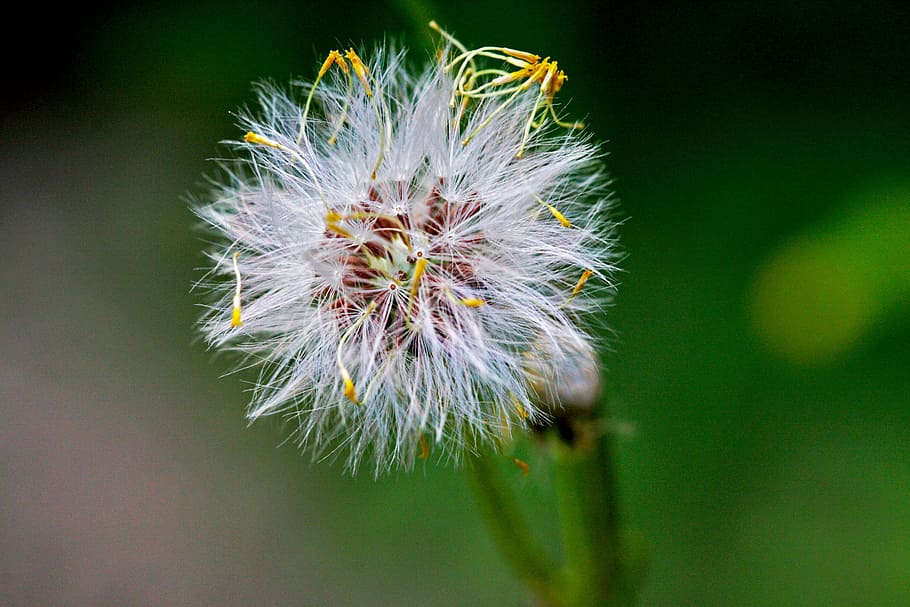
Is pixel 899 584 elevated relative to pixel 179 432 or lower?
lower

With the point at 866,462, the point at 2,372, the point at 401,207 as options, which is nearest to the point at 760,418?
the point at 866,462

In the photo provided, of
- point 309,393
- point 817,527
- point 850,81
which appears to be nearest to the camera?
A: point 309,393

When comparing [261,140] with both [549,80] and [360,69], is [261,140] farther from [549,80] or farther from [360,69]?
[549,80]

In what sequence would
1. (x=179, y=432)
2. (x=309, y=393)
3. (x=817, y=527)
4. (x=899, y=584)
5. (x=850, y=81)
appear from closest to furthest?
(x=309, y=393) < (x=899, y=584) < (x=817, y=527) < (x=850, y=81) < (x=179, y=432)

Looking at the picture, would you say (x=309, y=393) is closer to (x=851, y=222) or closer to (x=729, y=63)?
(x=851, y=222)

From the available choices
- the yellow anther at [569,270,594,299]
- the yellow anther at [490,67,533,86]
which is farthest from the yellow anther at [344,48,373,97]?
the yellow anther at [569,270,594,299]

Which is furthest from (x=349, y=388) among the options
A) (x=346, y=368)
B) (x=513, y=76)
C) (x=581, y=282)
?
(x=513, y=76)

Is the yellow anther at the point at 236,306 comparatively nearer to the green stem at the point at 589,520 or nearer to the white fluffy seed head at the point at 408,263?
the white fluffy seed head at the point at 408,263
